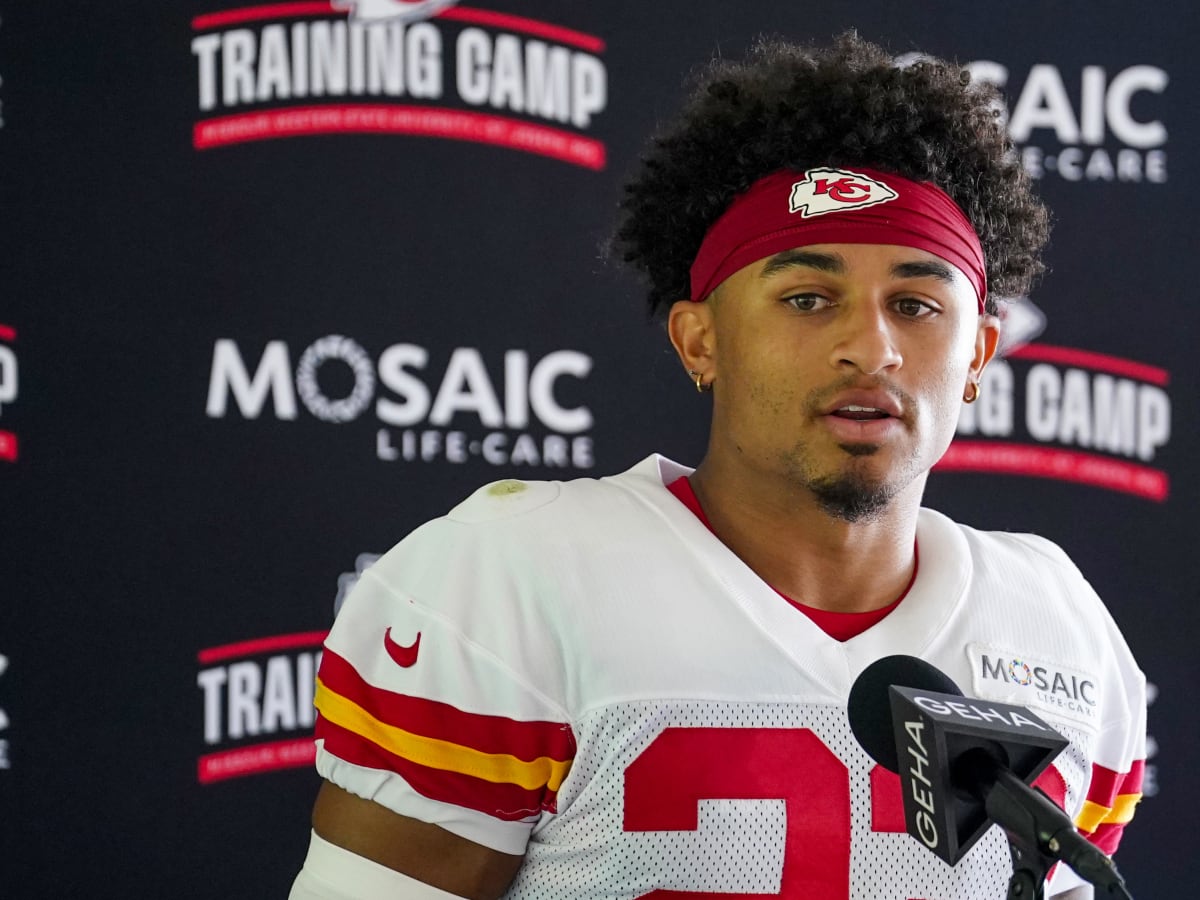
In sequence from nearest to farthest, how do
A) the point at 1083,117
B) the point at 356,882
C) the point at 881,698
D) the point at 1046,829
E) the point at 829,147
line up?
1. the point at 1046,829
2. the point at 881,698
3. the point at 356,882
4. the point at 829,147
5. the point at 1083,117

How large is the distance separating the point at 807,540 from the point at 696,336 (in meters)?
0.23

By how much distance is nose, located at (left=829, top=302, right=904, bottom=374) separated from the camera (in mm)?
1246

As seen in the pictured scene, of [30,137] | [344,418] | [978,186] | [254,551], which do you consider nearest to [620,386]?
[344,418]

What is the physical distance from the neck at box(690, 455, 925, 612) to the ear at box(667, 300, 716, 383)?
0.34 feet

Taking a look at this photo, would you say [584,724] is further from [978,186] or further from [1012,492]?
[1012,492]

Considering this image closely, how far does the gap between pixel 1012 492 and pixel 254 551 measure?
3.56 ft

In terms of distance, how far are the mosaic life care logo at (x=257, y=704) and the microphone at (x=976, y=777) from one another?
1276 millimetres

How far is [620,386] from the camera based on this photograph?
206 centimetres

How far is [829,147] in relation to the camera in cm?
140

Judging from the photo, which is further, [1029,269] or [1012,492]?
[1012,492]

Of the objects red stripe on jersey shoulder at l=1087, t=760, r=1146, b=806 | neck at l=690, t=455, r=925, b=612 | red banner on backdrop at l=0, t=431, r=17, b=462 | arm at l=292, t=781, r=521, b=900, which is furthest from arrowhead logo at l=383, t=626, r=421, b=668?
red banner on backdrop at l=0, t=431, r=17, b=462

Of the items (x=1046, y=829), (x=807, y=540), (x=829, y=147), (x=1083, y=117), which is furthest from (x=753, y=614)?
(x=1083, y=117)

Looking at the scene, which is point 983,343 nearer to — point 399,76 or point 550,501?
point 550,501

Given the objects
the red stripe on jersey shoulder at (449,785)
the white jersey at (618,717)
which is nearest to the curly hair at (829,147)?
the white jersey at (618,717)
